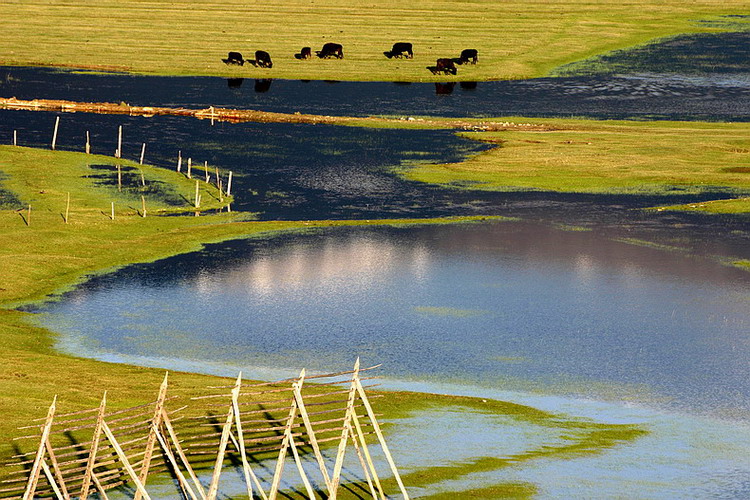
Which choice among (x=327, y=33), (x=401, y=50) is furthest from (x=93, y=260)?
(x=327, y=33)

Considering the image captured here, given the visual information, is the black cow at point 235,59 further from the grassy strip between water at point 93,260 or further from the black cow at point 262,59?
the grassy strip between water at point 93,260

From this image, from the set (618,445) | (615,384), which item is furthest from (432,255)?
(618,445)

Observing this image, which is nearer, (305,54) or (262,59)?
(262,59)

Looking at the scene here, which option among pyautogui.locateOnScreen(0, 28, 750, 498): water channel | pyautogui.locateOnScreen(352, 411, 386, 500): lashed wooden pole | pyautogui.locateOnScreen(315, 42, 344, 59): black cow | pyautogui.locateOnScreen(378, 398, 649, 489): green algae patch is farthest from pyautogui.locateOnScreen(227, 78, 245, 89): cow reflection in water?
pyautogui.locateOnScreen(352, 411, 386, 500): lashed wooden pole

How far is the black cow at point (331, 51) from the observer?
12481cm

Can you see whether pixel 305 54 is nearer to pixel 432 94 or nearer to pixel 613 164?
pixel 432 94

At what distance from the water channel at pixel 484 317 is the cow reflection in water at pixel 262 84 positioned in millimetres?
37217

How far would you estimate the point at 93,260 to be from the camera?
49.1 metres

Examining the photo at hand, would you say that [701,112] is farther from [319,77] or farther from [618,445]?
[618,445]

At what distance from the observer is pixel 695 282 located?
47.1 metres

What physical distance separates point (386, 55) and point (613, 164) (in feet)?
186

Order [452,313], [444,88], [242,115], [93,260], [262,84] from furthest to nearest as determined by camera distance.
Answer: [444,88] → [262,84] → [242,115] → [93,260] → [452,313]

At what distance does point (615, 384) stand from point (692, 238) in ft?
71.0

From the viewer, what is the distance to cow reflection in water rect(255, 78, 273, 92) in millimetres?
109188
